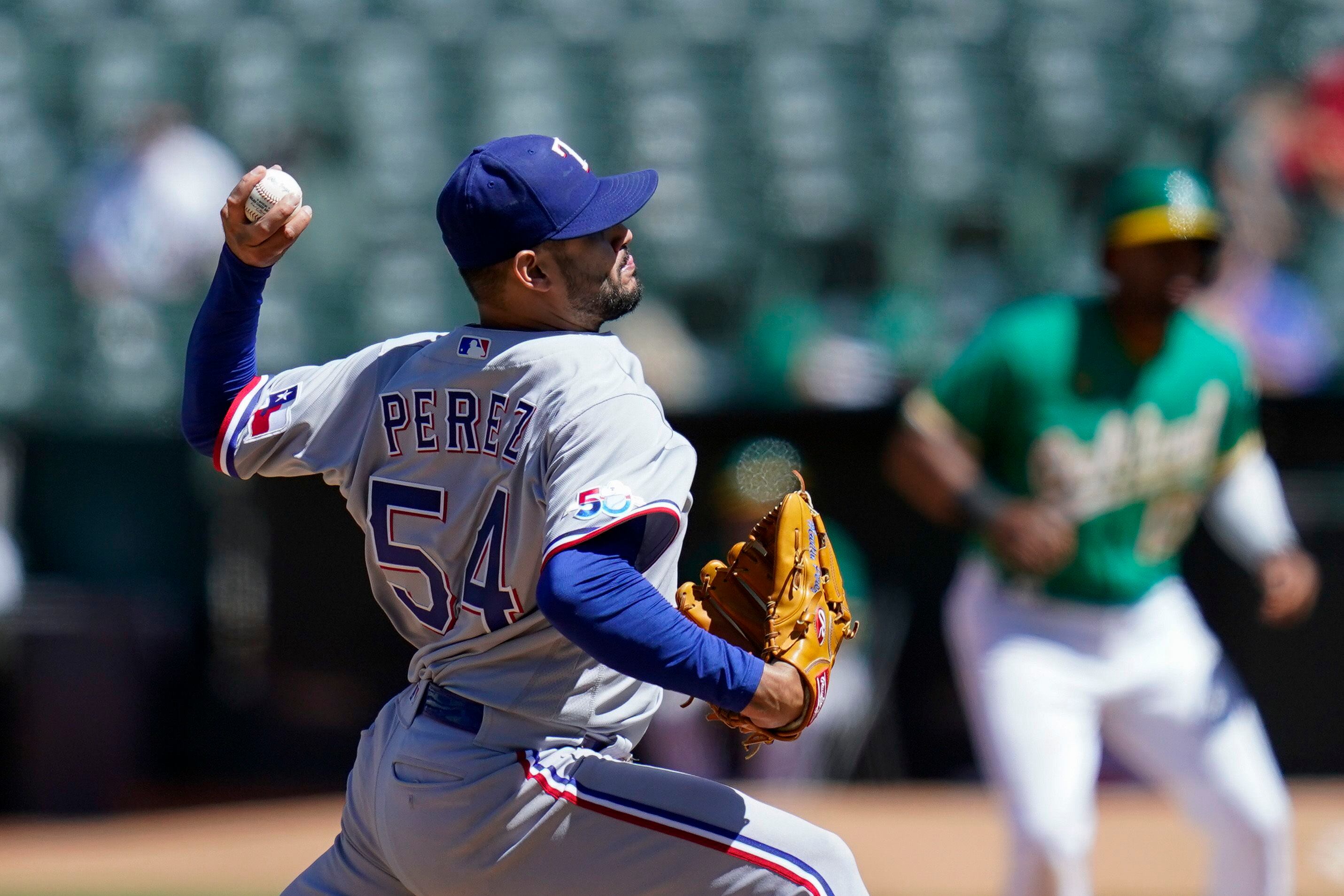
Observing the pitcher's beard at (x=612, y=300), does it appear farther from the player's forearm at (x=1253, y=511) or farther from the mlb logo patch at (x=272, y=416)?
the player's forearm at (x=1253, y=511)

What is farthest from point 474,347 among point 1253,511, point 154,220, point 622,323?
point 154,220

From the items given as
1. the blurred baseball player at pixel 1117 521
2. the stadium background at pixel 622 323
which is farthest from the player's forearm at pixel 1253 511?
the stadium background at pixel 622 323

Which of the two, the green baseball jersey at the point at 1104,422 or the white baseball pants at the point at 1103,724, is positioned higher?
the green baseball jersey at the point at 1104,422

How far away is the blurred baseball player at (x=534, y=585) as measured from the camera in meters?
2.09

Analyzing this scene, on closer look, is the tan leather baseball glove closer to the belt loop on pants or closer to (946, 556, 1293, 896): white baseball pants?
the belt loop on pants

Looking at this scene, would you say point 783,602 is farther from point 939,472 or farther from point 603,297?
point 939,472

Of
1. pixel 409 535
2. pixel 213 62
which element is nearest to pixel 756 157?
pixel 213 62

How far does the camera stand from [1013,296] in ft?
23.8

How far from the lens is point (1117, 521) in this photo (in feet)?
12.8

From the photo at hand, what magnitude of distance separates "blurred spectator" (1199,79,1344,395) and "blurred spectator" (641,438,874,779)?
5.81ft

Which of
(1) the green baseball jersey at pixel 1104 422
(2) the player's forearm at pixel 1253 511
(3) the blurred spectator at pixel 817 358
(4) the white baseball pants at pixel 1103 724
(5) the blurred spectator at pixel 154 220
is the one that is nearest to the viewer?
(4) the white baseball pants at pixel 1103 724

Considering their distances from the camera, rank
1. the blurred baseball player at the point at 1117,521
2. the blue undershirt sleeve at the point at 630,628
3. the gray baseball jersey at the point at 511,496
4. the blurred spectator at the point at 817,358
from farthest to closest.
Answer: the blurred spectator at the point at 817,358
the blurred baseball player at the point at 1117,521
the gray baseball jersey at the point at 511,496
the blue undershirt sleeve at the point at 630,628

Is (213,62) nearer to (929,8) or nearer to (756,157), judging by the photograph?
(756,157)

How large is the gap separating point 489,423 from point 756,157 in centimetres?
601
